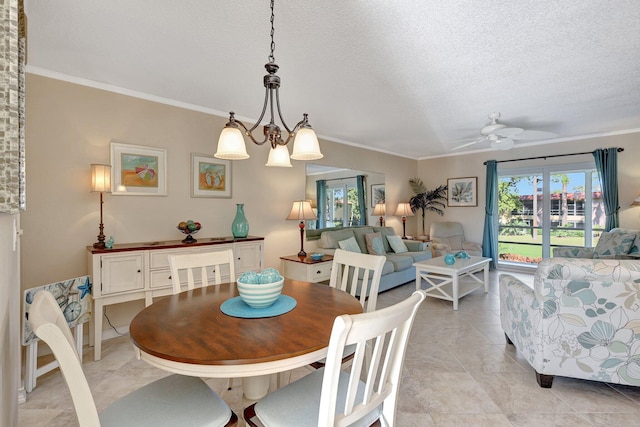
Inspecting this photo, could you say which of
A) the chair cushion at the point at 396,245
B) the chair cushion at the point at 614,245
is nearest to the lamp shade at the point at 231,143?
the chair cushion at the point at 396,245

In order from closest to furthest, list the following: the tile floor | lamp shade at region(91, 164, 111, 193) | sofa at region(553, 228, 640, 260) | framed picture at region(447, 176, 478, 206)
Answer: the tile floor, lamp shade at region(91, 164, 111, 193), sofa at region(553, 228, 640, 260), framed picture at region(447, 176, 478, 206)

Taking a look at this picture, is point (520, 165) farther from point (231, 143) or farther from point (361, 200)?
point (231, 143)

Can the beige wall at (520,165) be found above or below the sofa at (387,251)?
above

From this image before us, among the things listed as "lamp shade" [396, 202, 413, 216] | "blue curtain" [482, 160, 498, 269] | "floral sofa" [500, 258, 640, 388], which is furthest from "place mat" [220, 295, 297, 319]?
"blue curtain" [482, 160, 498, 269]

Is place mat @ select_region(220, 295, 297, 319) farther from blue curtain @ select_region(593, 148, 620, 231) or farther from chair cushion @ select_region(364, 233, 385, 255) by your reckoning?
blue curtain @ select_region(593, 148, 620, 231)

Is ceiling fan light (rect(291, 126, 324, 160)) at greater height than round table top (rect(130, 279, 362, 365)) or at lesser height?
greater

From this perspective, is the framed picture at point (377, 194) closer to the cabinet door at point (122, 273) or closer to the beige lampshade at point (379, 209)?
the beige lampshade at point (379, 209)

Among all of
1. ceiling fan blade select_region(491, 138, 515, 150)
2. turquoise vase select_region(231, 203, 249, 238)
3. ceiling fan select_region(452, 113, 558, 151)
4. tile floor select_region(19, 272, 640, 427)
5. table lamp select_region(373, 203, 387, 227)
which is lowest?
tile floor select_region(19, 272, 640, 427)

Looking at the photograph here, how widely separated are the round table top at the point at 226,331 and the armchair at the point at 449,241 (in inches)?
187

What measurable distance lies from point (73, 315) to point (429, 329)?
3.16 metres

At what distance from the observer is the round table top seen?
1.06 meters

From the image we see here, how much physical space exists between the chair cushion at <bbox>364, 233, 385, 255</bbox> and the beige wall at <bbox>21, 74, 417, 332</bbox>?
63.3 inches

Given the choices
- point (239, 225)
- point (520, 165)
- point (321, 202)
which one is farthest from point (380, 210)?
point (239, 225)

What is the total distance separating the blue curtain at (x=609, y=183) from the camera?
4.91 meters
